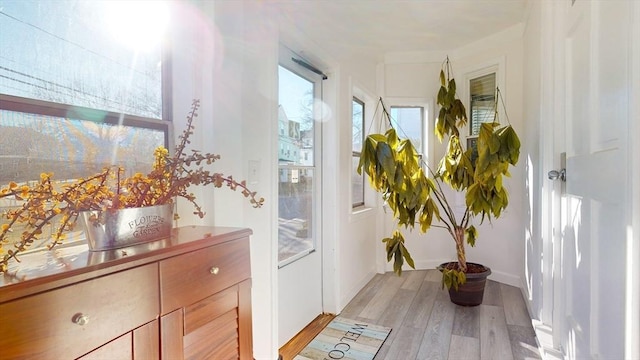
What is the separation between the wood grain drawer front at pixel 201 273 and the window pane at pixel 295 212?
0.99 metres

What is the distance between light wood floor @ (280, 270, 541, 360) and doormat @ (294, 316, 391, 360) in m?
0.06

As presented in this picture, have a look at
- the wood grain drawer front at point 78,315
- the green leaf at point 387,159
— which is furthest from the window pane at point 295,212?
the wood grain drawer front at point 78,315

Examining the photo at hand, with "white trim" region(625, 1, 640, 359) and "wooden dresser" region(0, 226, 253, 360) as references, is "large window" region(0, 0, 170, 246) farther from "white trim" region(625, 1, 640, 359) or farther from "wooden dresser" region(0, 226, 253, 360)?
"white trim" region(625, 1, 640, 359)

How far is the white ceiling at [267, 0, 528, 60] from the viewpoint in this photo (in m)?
2.37

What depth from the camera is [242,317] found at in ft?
3.87

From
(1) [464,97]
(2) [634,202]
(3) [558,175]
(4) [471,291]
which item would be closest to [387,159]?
(3) [558,175]

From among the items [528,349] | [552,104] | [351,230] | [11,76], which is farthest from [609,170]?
[351,230]

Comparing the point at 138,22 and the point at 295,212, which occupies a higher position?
the point at 138,22

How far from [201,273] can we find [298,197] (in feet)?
4.69

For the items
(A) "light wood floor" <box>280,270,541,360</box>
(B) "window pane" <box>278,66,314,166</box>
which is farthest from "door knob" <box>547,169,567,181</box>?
(B) "window pane" <box>278,66,314,166</box>

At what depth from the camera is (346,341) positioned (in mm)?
2230

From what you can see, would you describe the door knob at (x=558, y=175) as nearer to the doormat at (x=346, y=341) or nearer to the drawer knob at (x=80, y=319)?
the doormat at (x=346, y=341)

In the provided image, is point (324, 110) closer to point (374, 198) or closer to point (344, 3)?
point (344, 3)

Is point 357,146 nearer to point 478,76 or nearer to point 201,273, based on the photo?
point 478,76
